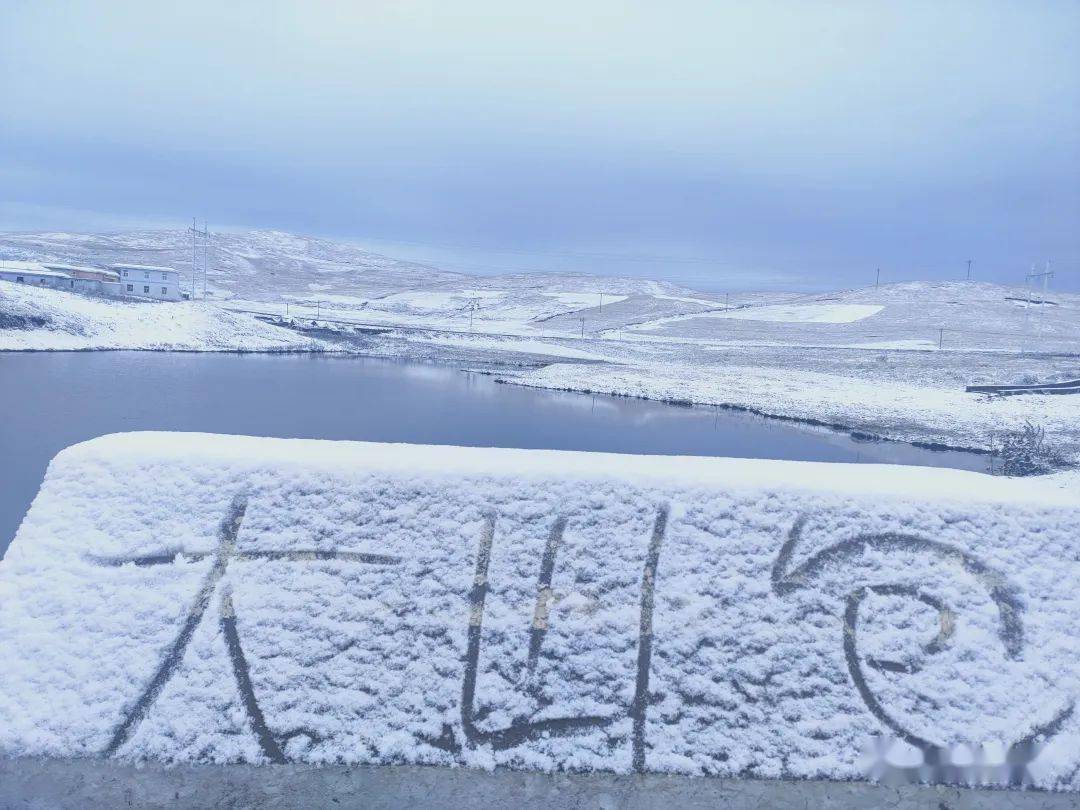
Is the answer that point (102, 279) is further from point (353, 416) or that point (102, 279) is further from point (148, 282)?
point (353, 416)

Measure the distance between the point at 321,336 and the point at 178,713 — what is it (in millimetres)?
70150

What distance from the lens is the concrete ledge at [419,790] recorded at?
341 cm

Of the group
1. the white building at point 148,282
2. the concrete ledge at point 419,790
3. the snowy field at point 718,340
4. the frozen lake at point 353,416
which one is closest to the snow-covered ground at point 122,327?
the snowy field at point 718,340

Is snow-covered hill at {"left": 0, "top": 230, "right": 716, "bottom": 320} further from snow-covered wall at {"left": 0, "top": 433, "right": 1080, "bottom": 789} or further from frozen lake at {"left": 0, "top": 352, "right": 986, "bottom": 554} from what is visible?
snow-covered wall at {"left": 0, "top": 433, "right": 1080, "bottom": 789}

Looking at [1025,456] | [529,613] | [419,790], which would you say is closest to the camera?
[419,790]

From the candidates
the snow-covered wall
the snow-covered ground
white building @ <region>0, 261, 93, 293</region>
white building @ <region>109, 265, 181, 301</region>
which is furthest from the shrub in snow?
white building @ <region>109, 265, 181, 301</region>

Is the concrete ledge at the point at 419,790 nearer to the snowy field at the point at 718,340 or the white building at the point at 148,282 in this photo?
the snowy field at the point at 718,340

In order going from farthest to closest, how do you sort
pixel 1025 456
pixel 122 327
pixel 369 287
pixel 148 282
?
1. pixel 369 287
2. pixel 148 282
3. pixel 122 327
4. pixel 1025 456

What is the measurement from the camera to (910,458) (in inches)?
1034

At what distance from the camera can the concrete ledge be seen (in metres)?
3.41

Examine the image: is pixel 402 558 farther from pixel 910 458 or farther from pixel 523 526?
pixel 910 458

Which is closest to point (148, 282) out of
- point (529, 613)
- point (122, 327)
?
point (122, 327)

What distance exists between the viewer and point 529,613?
3.88 m

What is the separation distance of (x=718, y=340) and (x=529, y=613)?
82860 millimetres
